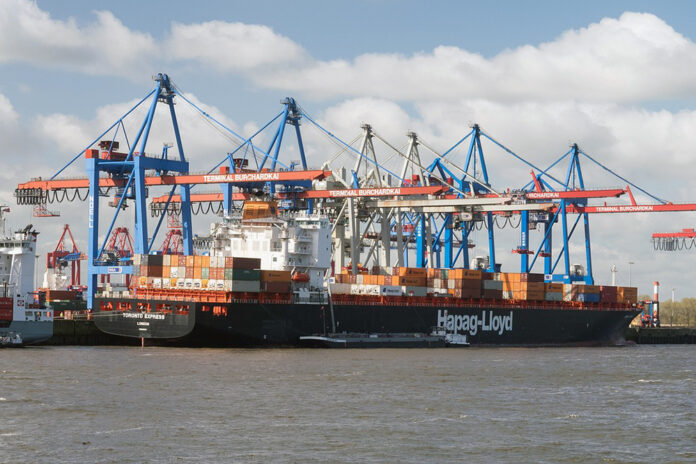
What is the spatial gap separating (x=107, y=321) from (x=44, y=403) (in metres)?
25.9

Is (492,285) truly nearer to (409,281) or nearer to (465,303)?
(465,303)

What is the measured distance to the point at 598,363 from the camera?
192ft

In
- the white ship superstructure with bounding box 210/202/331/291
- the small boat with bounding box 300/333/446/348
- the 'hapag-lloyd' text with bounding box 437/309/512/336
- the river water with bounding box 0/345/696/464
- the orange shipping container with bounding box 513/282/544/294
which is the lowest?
the river water with bounding box 0/345/696/464

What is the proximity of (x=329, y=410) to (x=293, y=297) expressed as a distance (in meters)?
27.5

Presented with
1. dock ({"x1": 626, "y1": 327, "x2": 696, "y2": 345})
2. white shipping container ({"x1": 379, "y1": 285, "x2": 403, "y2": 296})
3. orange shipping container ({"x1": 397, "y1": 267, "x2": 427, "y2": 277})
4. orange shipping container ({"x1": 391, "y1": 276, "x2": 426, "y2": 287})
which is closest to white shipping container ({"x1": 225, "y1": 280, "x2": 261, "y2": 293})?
white shipping container ({"x1": 379, "y1": 285, "x2": 403, "y2": 296})

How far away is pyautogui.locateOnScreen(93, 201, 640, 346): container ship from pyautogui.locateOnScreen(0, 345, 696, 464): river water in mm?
5150

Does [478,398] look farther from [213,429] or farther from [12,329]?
[12,329]

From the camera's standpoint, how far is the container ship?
2312 inches

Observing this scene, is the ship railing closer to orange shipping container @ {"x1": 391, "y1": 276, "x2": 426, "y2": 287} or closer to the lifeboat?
orange shipping container @ {"x1": 391, "y1": 276, "x2": 426, "y2": 287}

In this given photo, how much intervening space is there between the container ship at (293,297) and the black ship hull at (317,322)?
0.06 meters

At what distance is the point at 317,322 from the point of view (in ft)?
206

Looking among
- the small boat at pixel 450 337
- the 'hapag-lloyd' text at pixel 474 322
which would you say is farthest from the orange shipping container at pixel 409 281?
the small boat at pixel 450 337

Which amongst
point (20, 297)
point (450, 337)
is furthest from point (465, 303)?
point (20, 297)

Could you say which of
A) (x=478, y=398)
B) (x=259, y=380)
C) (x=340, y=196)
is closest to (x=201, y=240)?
(x=340, y=196)
